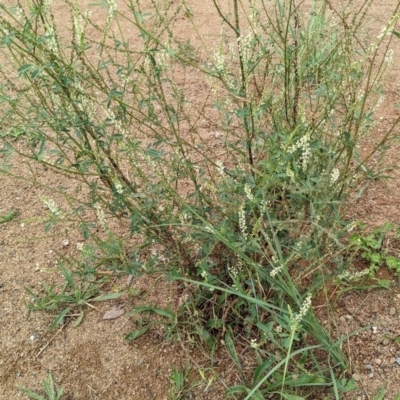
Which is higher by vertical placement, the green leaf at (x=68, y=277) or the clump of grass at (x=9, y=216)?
the clump of grass at (x=9, y=216)

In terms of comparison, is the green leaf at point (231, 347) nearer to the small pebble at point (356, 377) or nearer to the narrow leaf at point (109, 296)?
the small pebble at point (356, 377)

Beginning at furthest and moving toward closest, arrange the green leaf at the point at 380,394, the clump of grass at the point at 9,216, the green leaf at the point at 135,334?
the clump of grass at the point at 9,216 < the green leaf at the point at 135,334 < the green leaf at the point at 380,394

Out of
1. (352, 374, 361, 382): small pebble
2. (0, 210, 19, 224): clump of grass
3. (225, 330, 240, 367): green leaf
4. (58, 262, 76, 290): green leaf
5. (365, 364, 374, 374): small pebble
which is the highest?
(0, 210, 19, 224): clump of grass

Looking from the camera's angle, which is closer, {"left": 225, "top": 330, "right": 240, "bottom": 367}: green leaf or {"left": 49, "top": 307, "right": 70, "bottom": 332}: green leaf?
{"left": 225, "top": 330, "right": 240, "bottom": 367}: green leaf

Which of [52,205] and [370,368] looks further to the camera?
[370,368]

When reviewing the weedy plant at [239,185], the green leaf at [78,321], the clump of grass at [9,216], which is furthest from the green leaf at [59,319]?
the clump of grass at [9,216]

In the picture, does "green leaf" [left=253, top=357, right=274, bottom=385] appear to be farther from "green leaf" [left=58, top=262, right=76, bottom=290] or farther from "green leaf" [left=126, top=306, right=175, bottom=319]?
"green leaf" [left=58, top=262, right=76, bottom=290]

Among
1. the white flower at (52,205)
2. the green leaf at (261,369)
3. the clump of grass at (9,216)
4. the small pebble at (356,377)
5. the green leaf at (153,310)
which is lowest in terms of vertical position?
the small pebble at (356,377)

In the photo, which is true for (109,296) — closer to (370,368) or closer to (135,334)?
(135,334)

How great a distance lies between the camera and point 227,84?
70.2 inches

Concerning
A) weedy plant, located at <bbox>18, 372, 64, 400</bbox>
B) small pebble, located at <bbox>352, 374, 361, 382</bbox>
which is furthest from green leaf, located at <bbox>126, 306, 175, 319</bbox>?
small pebble, located at <bbox>352, 374, 361, 382</bbox>

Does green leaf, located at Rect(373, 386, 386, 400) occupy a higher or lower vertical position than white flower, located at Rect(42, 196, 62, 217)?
lower

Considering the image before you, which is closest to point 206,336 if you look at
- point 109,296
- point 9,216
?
point 109,296

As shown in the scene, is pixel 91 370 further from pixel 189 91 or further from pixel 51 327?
pixel 189 91
